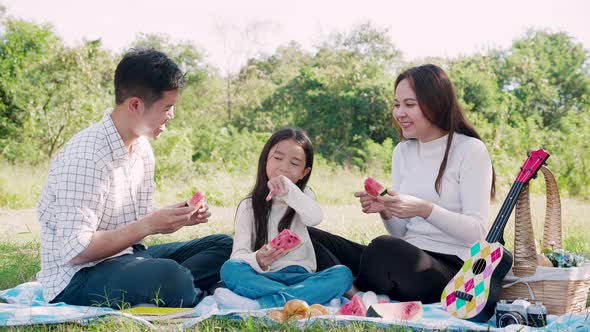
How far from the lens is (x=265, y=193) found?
4113mm

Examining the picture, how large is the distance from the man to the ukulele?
A: 4.74 ft

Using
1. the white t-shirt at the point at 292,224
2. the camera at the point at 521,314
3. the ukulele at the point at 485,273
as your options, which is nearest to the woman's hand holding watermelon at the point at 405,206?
the ukulele at the point at 485,273

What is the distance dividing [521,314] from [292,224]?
Answer: 1.43 meters

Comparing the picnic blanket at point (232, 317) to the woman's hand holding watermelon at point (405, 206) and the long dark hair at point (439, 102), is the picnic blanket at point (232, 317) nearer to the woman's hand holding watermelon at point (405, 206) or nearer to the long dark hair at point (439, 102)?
the woman's hand holding watermelon at point (405, 206)

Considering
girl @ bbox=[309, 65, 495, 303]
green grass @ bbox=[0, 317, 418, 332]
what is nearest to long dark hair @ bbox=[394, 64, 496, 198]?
girl @ bbox=[309, 65, 495, 303]

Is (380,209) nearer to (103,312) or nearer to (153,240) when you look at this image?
(103,312)

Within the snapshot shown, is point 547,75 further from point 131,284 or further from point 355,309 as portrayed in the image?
point 131,284

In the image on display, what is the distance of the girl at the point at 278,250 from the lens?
3.68m

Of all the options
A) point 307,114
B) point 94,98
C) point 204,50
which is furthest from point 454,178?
point 204,50

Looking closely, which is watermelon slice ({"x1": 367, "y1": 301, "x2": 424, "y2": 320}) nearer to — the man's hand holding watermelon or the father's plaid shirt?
the man's hand holding watermelon

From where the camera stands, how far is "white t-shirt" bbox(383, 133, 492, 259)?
11.9 feet

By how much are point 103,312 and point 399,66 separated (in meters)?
18.8

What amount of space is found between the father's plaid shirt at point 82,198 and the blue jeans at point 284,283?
A: 0.67 metres

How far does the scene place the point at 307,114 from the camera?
1817cm
